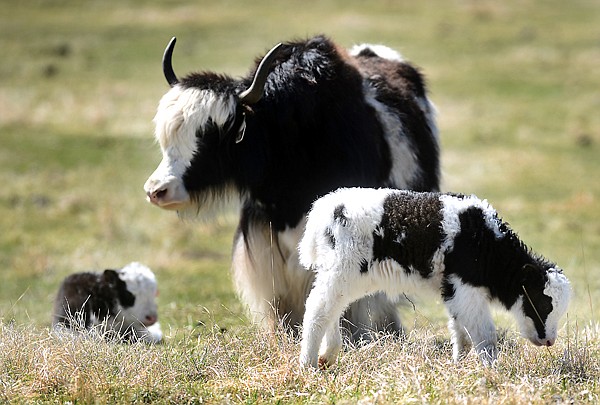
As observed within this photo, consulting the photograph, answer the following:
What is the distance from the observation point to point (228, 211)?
7.96 meters

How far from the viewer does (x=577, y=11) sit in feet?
132

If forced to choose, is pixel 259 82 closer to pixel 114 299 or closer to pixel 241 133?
pixel 241 133

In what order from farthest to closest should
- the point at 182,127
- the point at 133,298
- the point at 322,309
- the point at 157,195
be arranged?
1. the point at 133,298
2. the point at 182,127
3. the point at 157,195
4. the point at 322,309

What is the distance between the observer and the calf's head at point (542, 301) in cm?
595

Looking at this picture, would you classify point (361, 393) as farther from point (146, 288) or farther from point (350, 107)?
point (146, 288)

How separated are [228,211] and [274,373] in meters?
2.36

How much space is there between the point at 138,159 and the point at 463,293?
52.8 ft

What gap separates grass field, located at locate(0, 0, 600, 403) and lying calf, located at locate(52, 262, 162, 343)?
0.52 metres

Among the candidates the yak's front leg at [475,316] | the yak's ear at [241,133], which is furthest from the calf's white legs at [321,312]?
the yak's ear at [241,133]

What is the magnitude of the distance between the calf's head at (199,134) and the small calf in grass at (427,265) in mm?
1698

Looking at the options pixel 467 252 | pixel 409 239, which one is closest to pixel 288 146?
pixel 409 239

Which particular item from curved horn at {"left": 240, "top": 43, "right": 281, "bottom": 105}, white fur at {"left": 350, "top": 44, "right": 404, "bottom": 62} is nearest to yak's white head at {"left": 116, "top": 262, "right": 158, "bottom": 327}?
curved horn at {"left": 240, "top": 43, "right": 281, "bottom": 105}

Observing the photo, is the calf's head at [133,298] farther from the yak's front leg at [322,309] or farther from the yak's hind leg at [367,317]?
the yak's front leg at [322,309]

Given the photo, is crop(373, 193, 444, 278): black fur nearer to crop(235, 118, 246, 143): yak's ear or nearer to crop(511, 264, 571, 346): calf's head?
crop(511, 264, 571, 346): calf's head
